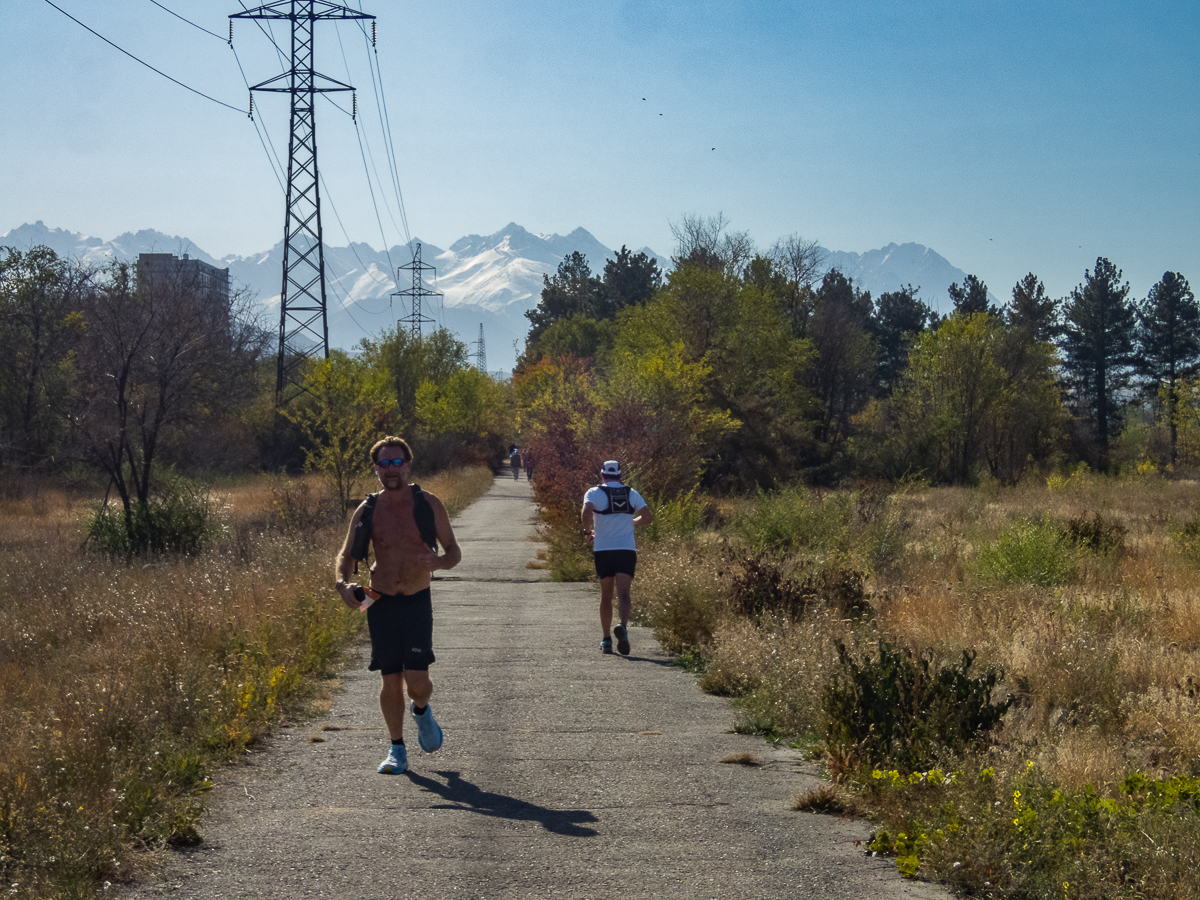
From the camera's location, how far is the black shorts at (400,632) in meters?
6.14

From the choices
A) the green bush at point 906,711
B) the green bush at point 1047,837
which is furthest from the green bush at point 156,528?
the green bush at point 1047,837

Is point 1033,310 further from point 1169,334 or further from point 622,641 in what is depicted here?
point 622,641

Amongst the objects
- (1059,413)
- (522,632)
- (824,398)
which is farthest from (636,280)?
(522,632)

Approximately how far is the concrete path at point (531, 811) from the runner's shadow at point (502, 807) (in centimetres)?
1

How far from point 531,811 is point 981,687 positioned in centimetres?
287

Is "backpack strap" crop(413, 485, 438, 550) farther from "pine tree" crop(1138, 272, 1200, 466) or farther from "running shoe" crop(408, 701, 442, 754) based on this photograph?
"pine tree" crop(1138, 272, 1200, 466)

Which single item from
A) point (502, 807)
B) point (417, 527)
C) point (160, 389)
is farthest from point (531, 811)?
point (160, 389)

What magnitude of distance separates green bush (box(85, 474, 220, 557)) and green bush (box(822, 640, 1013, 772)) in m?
15.8

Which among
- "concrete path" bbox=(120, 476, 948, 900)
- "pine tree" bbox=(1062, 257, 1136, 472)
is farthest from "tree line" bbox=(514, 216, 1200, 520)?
"concrete path" bbox=(120, 476, 948, 900)

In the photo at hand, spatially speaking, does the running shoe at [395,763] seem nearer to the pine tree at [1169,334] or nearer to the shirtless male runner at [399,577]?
the shirtless male runner at [399,577]

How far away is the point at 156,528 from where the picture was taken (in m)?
19.7

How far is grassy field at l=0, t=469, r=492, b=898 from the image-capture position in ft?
14.9

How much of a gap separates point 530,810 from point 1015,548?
12.6 metres

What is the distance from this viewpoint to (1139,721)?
300 inches
